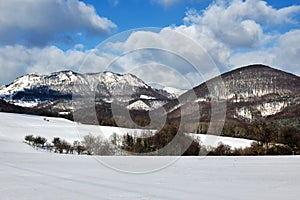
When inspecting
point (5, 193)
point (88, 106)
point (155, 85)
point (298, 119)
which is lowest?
point (5, 193)

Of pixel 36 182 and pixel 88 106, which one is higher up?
pixel 88 106

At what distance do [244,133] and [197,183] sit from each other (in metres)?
113

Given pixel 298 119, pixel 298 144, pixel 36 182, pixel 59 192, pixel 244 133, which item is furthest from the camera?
pixel 298 119

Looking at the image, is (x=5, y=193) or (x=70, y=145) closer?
(x=5, y=193)

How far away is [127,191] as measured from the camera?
17406 mm

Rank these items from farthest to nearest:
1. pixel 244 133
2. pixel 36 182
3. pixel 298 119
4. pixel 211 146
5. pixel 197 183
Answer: pixel 298 119 < pixel 244 133 < pixel 211 146 < pixel 197 183 < pixel 36 182

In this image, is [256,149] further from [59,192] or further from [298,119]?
[298,119]

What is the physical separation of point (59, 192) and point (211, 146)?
2760 inches

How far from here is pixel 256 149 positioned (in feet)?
293

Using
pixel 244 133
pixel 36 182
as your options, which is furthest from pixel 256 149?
pixel 36 182

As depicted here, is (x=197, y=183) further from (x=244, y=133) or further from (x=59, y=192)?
(x=244, y=133)

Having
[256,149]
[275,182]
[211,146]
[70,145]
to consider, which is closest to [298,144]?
[256,149]

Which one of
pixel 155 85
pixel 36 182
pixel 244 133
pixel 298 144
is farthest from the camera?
pixel 244 133

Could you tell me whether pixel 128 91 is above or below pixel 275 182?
above
